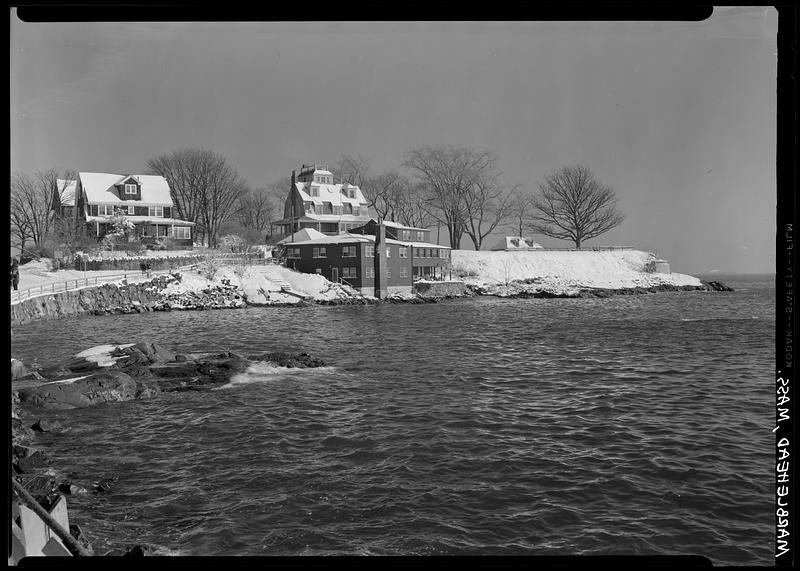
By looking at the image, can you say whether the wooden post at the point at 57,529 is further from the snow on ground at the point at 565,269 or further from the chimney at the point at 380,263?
the snow on ground at the point at 565,269

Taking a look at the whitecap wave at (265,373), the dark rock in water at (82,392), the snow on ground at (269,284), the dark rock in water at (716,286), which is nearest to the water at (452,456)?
the whitecap wave at (265,373)

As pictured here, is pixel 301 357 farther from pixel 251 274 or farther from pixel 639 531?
pixel 251 274

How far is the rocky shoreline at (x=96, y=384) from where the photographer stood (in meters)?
5.54

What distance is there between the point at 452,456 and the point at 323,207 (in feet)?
112

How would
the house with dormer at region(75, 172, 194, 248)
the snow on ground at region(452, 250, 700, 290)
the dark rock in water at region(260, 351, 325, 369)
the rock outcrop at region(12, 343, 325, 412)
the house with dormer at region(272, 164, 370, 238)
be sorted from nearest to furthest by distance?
1. the rock outcrop at region(12, 343, 325, 412)
2. the dark rock in water at region(260, 351, 325, 369)
3. the house with dormer at region(75, 172, 194, 248)
4. the snow on ground at region(452, 250, 700, 290)
5. the house with dormer at region(272, 164, 370, 238)

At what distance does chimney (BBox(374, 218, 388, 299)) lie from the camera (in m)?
30.2

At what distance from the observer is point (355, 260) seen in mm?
30156

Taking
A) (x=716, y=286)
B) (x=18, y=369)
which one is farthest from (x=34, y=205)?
(x=716, y=286)

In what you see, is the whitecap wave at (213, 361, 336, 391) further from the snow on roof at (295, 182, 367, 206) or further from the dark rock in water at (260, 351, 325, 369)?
the snow on roof at (295, 182, 367, 206)

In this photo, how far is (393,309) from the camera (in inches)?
1025

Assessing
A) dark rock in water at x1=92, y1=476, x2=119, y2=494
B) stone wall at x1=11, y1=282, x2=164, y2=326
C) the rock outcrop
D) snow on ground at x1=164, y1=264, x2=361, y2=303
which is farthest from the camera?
snow on ground at x1=164, y1=264, x2=361, y2=303

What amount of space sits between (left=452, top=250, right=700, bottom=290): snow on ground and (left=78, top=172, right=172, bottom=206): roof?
22.0 metres

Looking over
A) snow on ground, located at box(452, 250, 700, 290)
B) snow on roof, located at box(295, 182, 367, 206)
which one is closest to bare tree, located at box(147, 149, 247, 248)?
snow on roof, located at box(295, 182, 367, 206)
